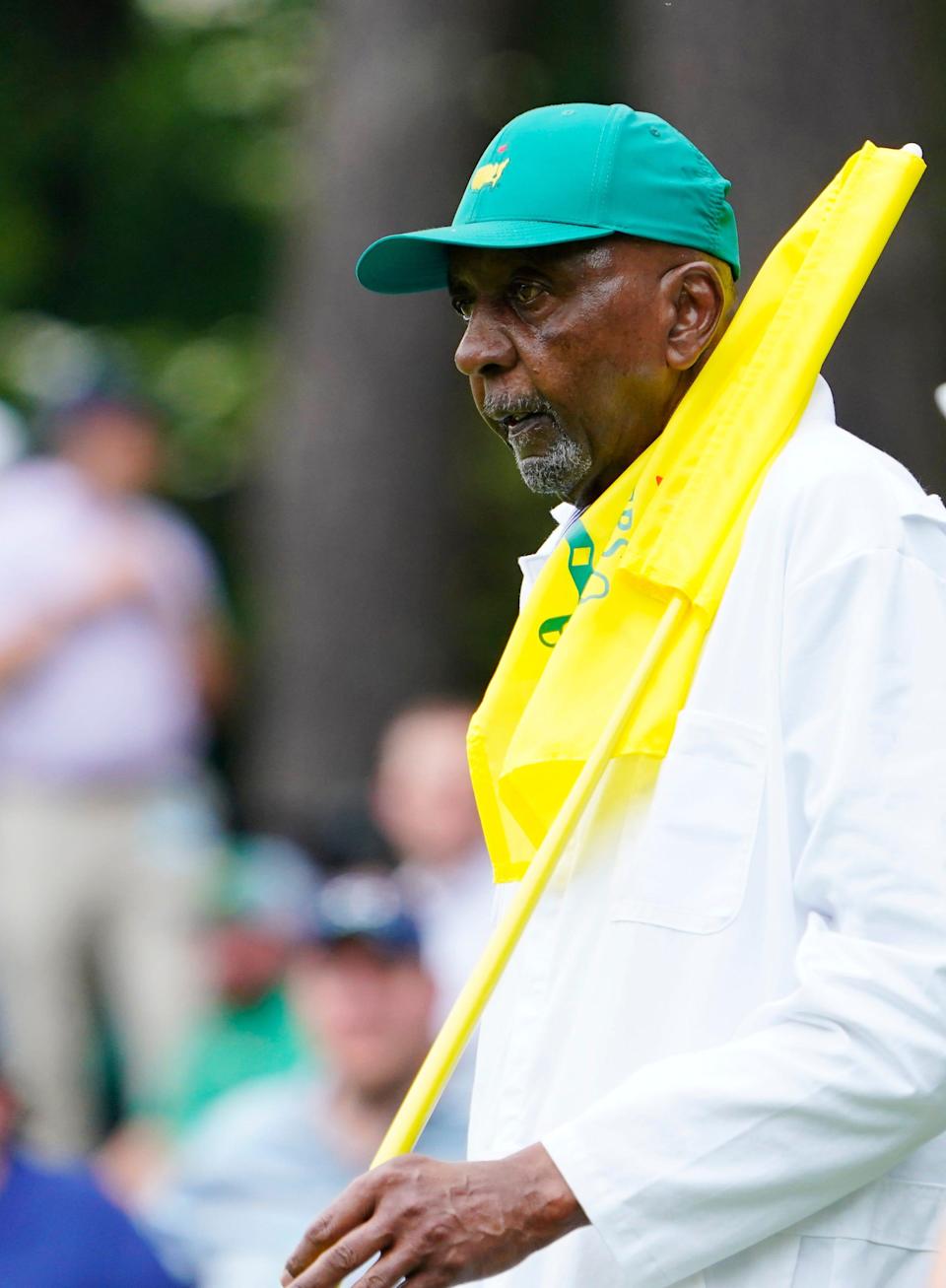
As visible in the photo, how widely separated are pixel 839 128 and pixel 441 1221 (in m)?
4.34

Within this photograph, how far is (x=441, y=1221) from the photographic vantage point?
2076 mm

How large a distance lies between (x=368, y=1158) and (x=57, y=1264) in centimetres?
78

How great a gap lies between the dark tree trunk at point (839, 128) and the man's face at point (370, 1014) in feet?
6.60

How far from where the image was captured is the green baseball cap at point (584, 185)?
95.8 inches

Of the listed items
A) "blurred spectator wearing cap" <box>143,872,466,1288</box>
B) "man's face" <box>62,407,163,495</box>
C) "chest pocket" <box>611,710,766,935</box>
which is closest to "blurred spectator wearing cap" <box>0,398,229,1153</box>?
"man's face" <box>62,407,163,495</box>

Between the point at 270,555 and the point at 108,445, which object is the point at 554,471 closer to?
the point at 108,445

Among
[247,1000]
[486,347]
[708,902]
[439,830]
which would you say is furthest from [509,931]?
[439,830]

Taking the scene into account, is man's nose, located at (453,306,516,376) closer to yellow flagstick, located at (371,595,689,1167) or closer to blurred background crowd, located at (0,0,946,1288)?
yellow flagstick, located at (371,595,689,1167)

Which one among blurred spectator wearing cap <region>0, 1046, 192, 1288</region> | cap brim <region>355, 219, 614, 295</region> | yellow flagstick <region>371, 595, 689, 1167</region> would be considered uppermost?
cap brim <region>355, 219, 614, 295</region>

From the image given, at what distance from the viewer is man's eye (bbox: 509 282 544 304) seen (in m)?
2.51

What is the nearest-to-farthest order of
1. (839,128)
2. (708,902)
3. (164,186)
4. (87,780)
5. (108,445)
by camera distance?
1. (708,902)
2. (839,128)
3. (87,780)
4. (108,445)
5. (164,186)

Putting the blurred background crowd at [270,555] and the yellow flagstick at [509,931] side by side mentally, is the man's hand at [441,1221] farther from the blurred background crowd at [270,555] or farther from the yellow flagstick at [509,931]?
the blurred background crowd at [270,555]

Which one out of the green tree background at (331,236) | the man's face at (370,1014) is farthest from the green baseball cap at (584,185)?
the green tree background at (331,236)

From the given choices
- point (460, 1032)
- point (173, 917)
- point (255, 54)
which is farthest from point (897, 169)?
point (255, 54)
